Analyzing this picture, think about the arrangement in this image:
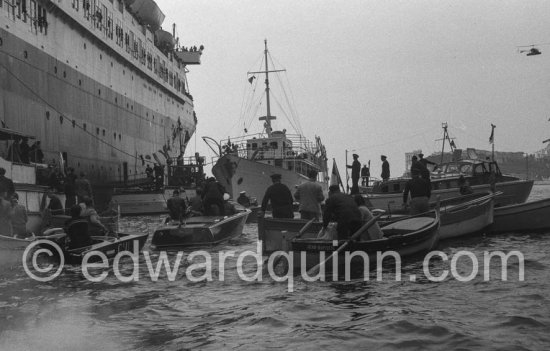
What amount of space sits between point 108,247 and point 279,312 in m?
5.95

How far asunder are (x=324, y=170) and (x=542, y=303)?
46.7 meters

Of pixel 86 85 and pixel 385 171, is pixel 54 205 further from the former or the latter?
pixel 86 85

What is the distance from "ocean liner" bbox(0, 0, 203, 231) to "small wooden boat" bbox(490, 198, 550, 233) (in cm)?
1488

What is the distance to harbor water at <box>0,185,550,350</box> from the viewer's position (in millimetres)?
6945

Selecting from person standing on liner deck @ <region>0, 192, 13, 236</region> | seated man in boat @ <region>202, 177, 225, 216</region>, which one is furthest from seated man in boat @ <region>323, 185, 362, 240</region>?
person standing on liner deck @ <region>0, 192, 13, 236</region>

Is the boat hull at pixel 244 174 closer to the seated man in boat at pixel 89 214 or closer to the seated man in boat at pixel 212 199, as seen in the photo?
the seated man in boat at pixel 212 199

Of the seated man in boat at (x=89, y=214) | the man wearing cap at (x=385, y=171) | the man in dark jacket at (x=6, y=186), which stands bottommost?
the seated man in boat at (x=89, y=214)

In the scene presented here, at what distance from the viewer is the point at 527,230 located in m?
18.5

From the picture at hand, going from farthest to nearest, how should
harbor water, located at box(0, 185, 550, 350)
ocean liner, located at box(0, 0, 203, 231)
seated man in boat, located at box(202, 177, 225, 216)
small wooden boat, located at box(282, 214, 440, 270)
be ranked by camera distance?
1. ocean liner, located at box(0, 0, 203, 231)
2. seated man in boat, located at box(202, 177, 225, 216)
3. small wooden boat, located at box(282, 214, 440, 270)
4. harbor water, located at box(0, 185, 550, 350)

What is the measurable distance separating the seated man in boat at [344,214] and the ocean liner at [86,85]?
1184cm

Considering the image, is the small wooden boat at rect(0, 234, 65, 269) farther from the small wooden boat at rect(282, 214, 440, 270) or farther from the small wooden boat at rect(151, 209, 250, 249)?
the small wooden boat at rect(282, 214, 440, 270)

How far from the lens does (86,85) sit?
3341 centimetres

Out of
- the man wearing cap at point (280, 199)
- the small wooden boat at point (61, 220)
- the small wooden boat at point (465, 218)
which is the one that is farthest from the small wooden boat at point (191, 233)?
the small wooden boat at point (465, 218)

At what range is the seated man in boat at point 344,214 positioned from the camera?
11.6 metres
